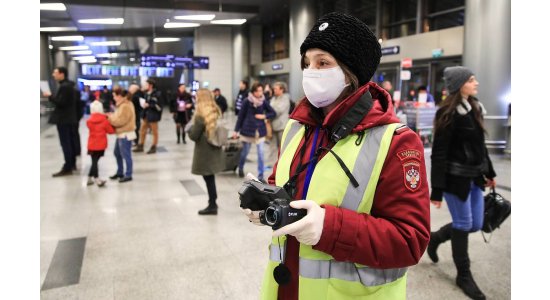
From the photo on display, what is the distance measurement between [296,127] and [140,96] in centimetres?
930

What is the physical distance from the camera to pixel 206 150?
5207 mm

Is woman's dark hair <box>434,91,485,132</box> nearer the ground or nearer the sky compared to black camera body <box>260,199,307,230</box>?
nearer the sky

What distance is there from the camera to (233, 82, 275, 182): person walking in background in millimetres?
7188

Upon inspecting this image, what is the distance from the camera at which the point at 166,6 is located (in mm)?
14219

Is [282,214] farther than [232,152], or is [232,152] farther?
[232,152]

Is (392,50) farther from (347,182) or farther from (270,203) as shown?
(270,203)

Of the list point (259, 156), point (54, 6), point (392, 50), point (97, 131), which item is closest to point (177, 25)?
point (54, 6)

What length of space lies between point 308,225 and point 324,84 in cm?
48

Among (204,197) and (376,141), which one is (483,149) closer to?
(376,141)

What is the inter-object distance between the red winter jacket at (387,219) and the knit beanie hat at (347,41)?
0.09 meters

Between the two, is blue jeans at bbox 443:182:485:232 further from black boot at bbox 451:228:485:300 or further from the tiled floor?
the tiled floor

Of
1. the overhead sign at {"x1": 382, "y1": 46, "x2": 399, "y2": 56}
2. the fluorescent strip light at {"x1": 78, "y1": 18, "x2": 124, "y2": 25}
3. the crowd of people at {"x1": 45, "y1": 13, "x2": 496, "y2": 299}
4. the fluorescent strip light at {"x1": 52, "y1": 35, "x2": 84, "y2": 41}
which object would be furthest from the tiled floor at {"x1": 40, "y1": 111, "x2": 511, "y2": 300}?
the fluorescent strip light at {"x1": 52, "y1": 35, "x2": 84, "y2": 41}

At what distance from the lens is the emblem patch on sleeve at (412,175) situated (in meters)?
1.15

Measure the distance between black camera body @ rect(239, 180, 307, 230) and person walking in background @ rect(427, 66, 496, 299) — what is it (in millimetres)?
2274
